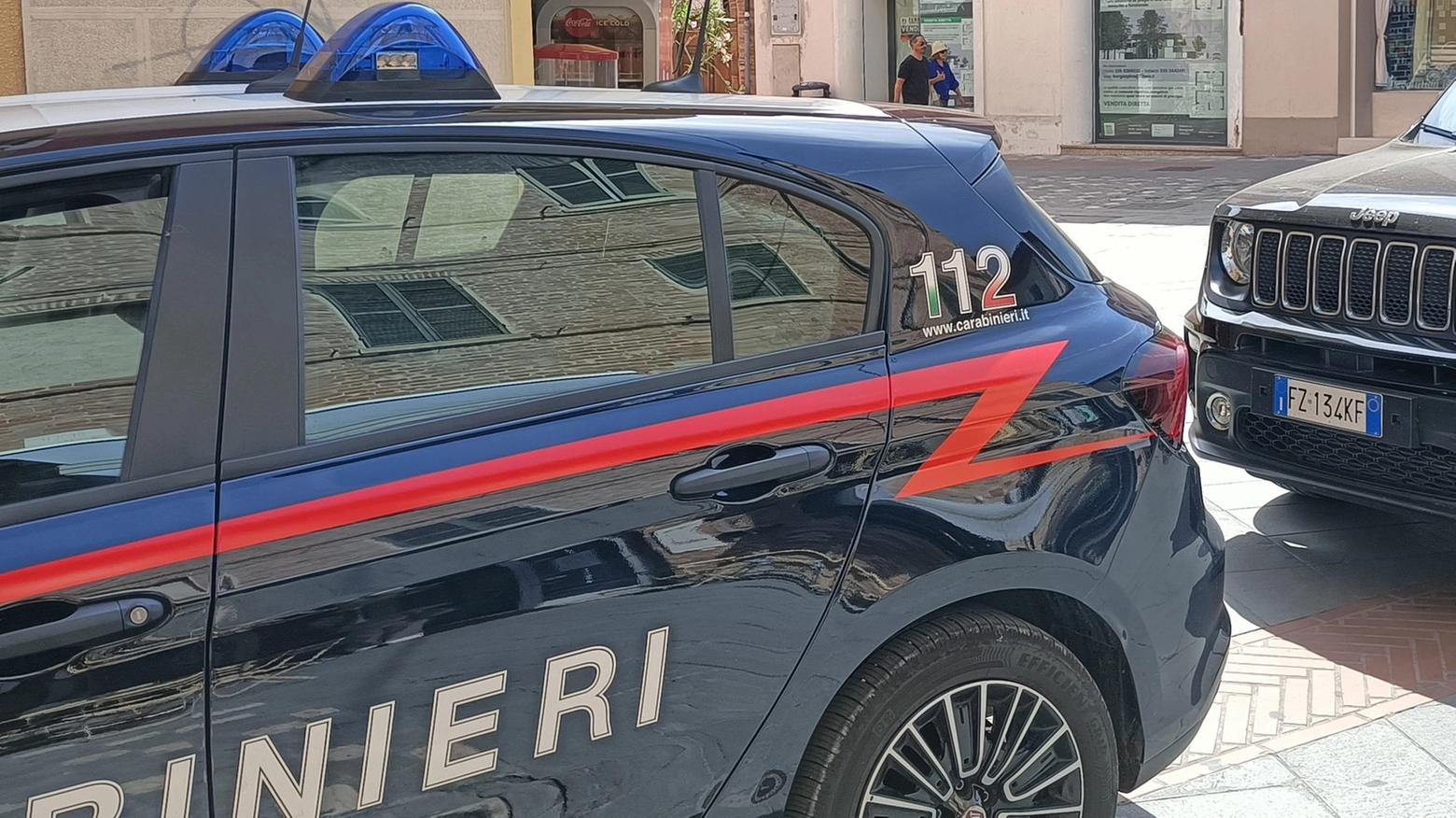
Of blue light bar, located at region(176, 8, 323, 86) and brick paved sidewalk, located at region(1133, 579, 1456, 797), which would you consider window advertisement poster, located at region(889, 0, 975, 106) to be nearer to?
brick paved sidewalk, located at region(1133, 579, 1456, 797)

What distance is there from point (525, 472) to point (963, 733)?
0.98 meters

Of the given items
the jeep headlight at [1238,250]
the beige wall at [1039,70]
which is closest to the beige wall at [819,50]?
the beige wall at [1039,70]

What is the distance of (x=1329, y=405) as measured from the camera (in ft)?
15.9

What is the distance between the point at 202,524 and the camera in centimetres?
213

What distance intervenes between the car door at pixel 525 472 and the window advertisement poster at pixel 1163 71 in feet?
63.8

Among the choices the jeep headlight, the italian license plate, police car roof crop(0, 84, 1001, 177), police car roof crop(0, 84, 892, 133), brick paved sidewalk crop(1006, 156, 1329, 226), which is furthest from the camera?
brick paved sidewalk crop(1006, 156, 1329, 226)

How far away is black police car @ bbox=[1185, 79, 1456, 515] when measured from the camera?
462 cm

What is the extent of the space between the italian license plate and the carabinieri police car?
1851mm

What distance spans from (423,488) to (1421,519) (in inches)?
179

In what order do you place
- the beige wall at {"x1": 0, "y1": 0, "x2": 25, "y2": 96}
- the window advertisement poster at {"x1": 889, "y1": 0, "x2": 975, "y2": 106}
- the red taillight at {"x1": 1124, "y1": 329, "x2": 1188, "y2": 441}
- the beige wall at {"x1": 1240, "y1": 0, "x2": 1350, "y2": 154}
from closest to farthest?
the red taillight at {"x1": 1124, "y1": 329, "x2": 1188, "y2": 441} < the beige wall at {"x1": 0, "y1": 0, "x2": 25, "y2": 96} < the beige wall at {"x1": 1240, "y1": 0, "x2": 1350, "y2": 154} < the window advertisement poster at {"x1": 889, "y1": 0, "x2": 975, "y2": 106}

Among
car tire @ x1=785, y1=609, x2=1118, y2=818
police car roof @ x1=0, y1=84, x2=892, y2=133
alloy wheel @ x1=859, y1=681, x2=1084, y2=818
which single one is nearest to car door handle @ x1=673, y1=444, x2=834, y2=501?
car tire @ x1=785, y1=609, x2=1118, y2=818

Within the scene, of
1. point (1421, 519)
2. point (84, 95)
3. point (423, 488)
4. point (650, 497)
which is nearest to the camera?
point (423, 488)

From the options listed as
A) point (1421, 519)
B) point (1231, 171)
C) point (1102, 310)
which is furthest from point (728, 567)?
point (1231, 171)

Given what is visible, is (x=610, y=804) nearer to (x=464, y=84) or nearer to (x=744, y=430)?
(x=744, y=430)
